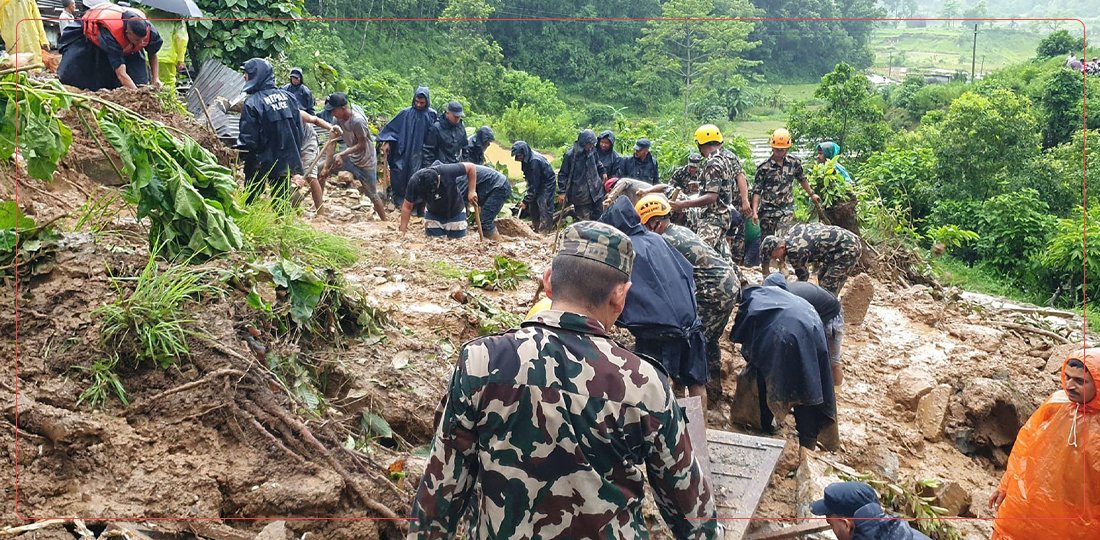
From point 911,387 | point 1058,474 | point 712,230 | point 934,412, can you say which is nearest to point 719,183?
point 712,230

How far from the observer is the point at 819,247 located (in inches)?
249

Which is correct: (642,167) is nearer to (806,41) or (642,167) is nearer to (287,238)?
(287,238)

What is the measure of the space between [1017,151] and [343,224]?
13.0 meters

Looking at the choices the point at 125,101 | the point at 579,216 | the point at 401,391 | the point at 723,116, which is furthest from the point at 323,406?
the point at 723,116

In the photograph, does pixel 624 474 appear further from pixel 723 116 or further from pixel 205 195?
pixel 723 116

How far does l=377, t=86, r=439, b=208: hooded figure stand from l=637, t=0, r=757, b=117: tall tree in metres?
24.4

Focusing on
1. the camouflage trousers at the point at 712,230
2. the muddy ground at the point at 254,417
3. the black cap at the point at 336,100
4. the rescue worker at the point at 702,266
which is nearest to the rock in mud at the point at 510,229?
the black cap at the point at 336,100

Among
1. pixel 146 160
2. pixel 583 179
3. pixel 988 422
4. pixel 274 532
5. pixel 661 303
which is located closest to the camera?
pixel 274 532

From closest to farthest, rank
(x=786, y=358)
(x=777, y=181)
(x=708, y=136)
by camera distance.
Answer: (x=786, y=358) < (x=708, y=136) < (x=777, y=181)

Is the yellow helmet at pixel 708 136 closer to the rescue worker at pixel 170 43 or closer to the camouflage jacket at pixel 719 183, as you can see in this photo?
the camouflage jacket at pixel 719 183

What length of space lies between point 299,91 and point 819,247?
671 cm

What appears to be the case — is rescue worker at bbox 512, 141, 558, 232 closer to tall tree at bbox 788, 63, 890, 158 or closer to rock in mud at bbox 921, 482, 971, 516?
rock in mud at bbox 921, 482, 971, 516

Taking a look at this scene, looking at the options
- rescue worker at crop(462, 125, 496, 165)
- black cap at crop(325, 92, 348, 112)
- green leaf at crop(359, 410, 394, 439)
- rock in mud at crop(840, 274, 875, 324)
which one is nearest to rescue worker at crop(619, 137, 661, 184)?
rescue worker at crop(462, 125, 496, 165)

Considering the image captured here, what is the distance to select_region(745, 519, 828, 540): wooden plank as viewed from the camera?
371 cm
